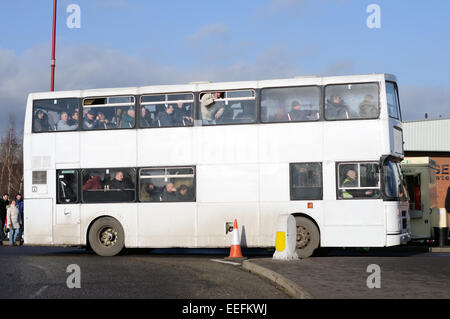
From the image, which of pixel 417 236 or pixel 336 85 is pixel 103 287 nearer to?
pixel 336 85

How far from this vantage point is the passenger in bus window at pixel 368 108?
16.5 m

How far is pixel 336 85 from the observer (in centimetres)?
1691

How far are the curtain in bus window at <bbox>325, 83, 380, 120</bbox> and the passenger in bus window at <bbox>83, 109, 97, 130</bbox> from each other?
612cm

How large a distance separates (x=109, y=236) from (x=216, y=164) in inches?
136

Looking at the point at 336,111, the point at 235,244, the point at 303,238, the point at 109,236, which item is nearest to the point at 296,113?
the point at 336,111

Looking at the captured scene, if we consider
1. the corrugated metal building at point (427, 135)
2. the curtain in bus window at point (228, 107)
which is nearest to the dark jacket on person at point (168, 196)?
the curtain in bus window at point (228, 107)

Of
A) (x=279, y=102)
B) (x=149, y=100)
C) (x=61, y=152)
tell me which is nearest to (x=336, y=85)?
(x=279, y=102)

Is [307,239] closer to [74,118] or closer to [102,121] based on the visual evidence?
[102,121]

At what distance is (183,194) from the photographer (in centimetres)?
1783

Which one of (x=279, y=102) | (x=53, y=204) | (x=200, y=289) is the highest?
(x=279, y=102)

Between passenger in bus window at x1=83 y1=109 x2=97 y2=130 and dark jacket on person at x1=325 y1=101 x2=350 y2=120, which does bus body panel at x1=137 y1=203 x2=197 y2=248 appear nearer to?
passenger in bus window at x1=83 y1=109 x2=97 y2=130

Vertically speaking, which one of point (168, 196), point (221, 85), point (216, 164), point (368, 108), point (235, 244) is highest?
point (221, 85)

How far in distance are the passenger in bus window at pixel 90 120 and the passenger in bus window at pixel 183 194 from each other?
2.86 m

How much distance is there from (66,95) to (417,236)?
11.3 metres
